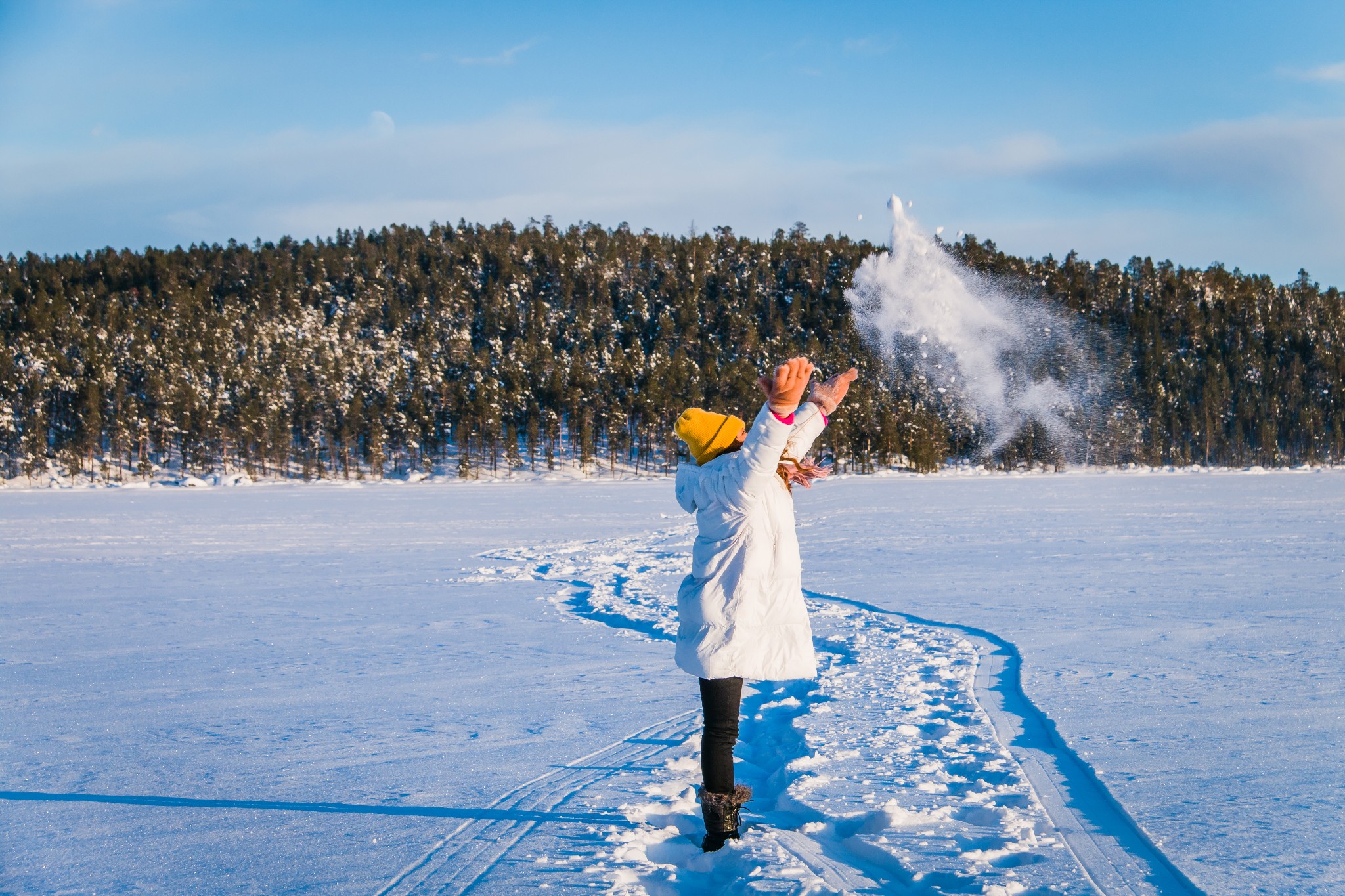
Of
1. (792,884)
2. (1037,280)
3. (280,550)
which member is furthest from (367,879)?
(1037,280)

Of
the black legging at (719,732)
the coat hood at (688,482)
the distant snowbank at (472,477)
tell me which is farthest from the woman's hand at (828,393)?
the distant snowbank at (472,477)

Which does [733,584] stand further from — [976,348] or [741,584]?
[976,348]

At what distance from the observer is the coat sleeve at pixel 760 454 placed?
2.75m

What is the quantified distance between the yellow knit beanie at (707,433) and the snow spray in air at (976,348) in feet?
235

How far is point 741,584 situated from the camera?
118 inches

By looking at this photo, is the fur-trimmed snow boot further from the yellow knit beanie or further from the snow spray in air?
the snow spray in air

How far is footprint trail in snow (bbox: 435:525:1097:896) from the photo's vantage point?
9.57 ft

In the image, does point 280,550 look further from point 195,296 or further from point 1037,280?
point 1037,280

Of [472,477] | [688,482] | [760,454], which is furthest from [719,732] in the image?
[472,477]

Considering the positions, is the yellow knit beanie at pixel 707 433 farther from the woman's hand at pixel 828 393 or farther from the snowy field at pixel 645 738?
the snowy field at pixel 645 738

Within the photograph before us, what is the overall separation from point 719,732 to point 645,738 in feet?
4.91

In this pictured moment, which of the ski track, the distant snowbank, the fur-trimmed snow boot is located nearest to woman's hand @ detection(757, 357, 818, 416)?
the fur-trimmed snow boot

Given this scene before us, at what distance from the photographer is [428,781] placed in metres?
3.93

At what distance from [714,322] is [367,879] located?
12480 cm
